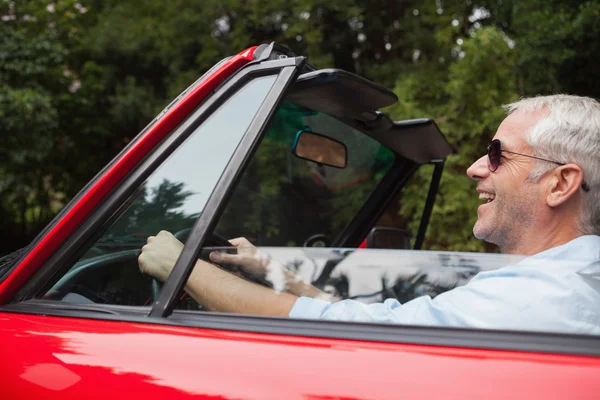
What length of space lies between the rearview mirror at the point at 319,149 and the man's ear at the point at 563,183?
3.58 ft

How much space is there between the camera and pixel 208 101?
1373mm

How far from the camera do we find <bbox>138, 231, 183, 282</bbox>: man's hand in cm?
144

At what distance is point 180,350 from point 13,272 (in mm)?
540

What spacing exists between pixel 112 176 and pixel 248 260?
67 centimetres

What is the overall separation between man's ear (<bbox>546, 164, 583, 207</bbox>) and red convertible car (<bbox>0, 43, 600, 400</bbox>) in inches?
20.4

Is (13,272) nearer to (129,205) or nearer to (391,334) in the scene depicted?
(129,205)

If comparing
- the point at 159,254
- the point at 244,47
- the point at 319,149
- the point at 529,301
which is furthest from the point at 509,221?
the point at 244,47

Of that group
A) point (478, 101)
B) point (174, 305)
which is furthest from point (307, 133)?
point (478, 101)

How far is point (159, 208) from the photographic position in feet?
5.40

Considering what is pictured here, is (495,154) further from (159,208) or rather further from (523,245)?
(159,208)

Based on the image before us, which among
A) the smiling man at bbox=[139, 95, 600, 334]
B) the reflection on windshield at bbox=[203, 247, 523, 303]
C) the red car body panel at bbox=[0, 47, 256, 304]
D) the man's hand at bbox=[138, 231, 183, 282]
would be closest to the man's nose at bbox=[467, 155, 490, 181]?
the smiling man at bbox=[139, 95, 600, 334]

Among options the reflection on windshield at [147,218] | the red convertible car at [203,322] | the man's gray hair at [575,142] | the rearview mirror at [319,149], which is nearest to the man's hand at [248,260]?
the red convertible car at [203,322]

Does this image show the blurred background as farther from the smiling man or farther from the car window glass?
the car window glass

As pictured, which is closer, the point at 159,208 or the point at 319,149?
the point at 159,208
